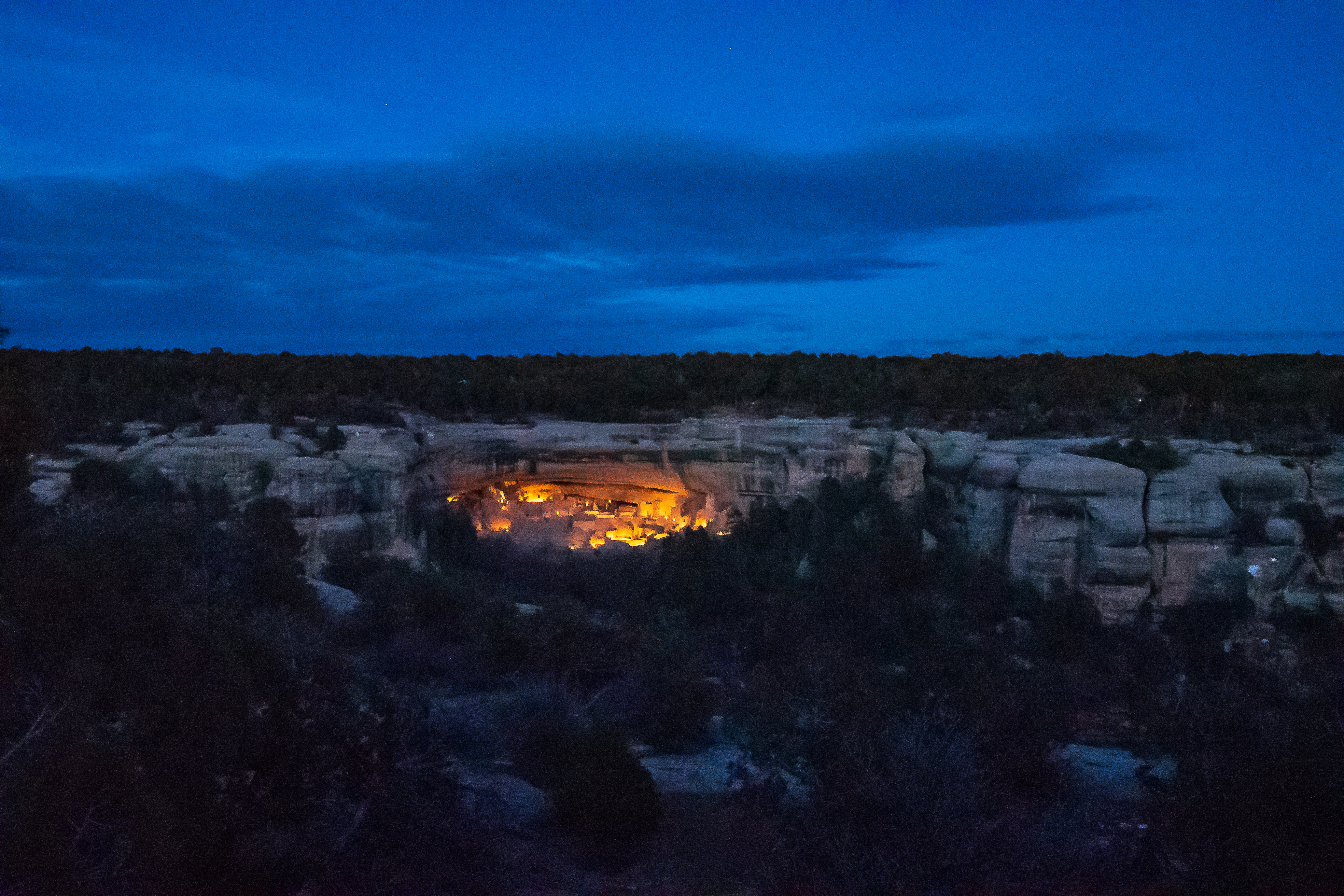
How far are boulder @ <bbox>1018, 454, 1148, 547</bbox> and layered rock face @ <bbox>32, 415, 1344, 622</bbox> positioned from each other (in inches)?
0.9

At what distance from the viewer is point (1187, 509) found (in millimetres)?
13422

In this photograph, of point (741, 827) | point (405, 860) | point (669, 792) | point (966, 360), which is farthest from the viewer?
point (966, 360)

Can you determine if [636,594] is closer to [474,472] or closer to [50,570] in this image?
[474,472]

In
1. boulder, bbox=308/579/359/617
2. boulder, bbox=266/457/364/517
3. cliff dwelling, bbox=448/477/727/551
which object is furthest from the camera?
cliff dwelling, bbox=448/477/727/551

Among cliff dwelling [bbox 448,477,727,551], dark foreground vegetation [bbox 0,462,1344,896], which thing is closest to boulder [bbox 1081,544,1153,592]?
dark foreground vegetation [bbox 0,462,1344,896]

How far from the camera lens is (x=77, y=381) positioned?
1852 centimetres

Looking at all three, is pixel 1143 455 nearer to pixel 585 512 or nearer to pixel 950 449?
pixel 950 449

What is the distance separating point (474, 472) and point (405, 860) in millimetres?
11649

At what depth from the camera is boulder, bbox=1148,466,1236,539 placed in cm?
1337

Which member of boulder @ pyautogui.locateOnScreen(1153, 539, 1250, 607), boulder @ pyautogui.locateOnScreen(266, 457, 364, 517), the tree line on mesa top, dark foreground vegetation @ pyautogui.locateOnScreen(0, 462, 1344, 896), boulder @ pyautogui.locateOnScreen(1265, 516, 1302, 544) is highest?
the tree line on mesa top

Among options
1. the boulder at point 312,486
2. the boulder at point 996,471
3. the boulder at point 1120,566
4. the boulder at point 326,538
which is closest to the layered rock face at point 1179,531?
the boulder at point 1120,566

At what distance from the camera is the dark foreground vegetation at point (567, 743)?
20.3 ft

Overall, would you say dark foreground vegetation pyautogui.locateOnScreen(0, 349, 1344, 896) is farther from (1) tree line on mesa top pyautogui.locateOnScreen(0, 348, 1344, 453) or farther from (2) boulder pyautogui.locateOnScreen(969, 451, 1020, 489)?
(2) boulder pyautogui.locateOnScreen(969, 451, 1020, 489)

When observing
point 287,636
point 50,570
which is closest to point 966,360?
point 287,636
